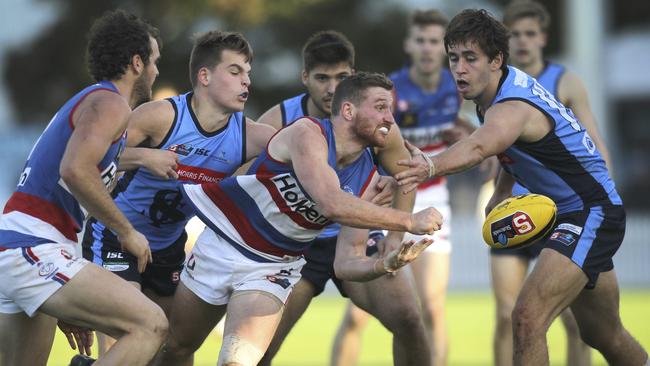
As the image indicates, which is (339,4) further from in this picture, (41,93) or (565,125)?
(565,125)

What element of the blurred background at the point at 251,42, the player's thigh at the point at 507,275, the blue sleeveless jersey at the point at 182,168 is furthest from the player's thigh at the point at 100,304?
the blurred background at the point at 251,42

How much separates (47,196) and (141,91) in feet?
4.10

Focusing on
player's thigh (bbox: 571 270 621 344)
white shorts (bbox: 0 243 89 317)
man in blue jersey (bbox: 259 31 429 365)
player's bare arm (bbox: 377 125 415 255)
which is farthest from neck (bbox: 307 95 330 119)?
→ white shorts (bbox: 0 243 89 317)

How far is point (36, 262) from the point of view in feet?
19.9

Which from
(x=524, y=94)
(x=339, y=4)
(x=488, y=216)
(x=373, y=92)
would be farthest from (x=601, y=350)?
(x=339, y=4)

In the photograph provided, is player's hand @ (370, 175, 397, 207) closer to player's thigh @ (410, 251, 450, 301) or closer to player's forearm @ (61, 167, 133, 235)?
player's forearm @ (61, 167, 133, 235)

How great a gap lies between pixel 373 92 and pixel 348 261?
41.7 inches

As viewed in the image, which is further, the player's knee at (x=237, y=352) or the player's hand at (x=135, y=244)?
the player's knee at (x=237, y=352)

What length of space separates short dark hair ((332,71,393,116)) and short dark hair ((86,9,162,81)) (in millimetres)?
1186

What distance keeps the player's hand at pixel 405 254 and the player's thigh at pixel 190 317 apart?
1.34m

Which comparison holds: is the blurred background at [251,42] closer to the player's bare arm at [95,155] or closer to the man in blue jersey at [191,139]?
the man in blue jersey at [191,139]

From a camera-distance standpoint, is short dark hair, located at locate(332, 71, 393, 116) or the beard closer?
short dark hair, located at locate(332, 71, 393, 116)

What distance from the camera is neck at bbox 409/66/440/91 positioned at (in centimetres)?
990

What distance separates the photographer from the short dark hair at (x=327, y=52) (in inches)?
306
